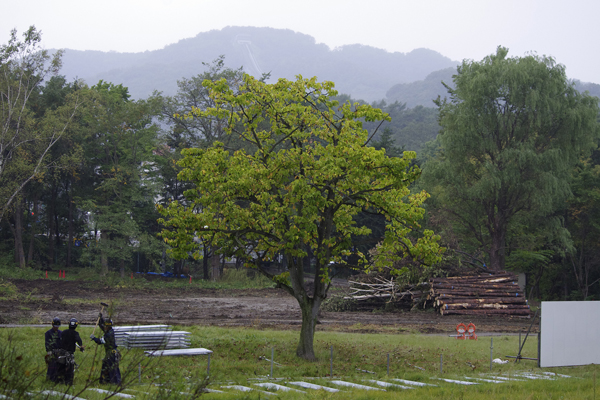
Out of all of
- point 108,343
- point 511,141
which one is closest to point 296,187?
point 108,343

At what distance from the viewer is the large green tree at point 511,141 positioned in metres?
36.2

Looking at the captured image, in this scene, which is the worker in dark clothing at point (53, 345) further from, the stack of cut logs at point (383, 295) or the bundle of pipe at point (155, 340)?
the stack of cut logs at point (383, 295)

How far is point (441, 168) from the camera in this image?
39000mm

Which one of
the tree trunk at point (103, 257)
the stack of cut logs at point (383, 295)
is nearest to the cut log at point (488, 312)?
the stack of cut logs at point (383, 295)

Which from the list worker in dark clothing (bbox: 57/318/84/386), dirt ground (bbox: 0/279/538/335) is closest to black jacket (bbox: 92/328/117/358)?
worker in dark clothing (bbox: 57/318/84/386)

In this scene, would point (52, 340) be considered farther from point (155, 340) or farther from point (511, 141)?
point (511, 141)

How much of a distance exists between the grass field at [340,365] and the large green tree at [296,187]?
1.69 metres

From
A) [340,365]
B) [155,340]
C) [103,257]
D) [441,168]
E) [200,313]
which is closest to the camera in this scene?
[155,340]

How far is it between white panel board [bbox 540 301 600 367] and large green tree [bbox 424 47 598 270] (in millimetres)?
20826

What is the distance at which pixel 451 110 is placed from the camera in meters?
41.6

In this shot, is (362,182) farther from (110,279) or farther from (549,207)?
(110,279)

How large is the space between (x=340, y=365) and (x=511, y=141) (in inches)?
1070

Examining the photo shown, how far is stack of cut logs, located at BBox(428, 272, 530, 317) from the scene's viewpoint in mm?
31172

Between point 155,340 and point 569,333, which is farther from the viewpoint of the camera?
point 569,333
